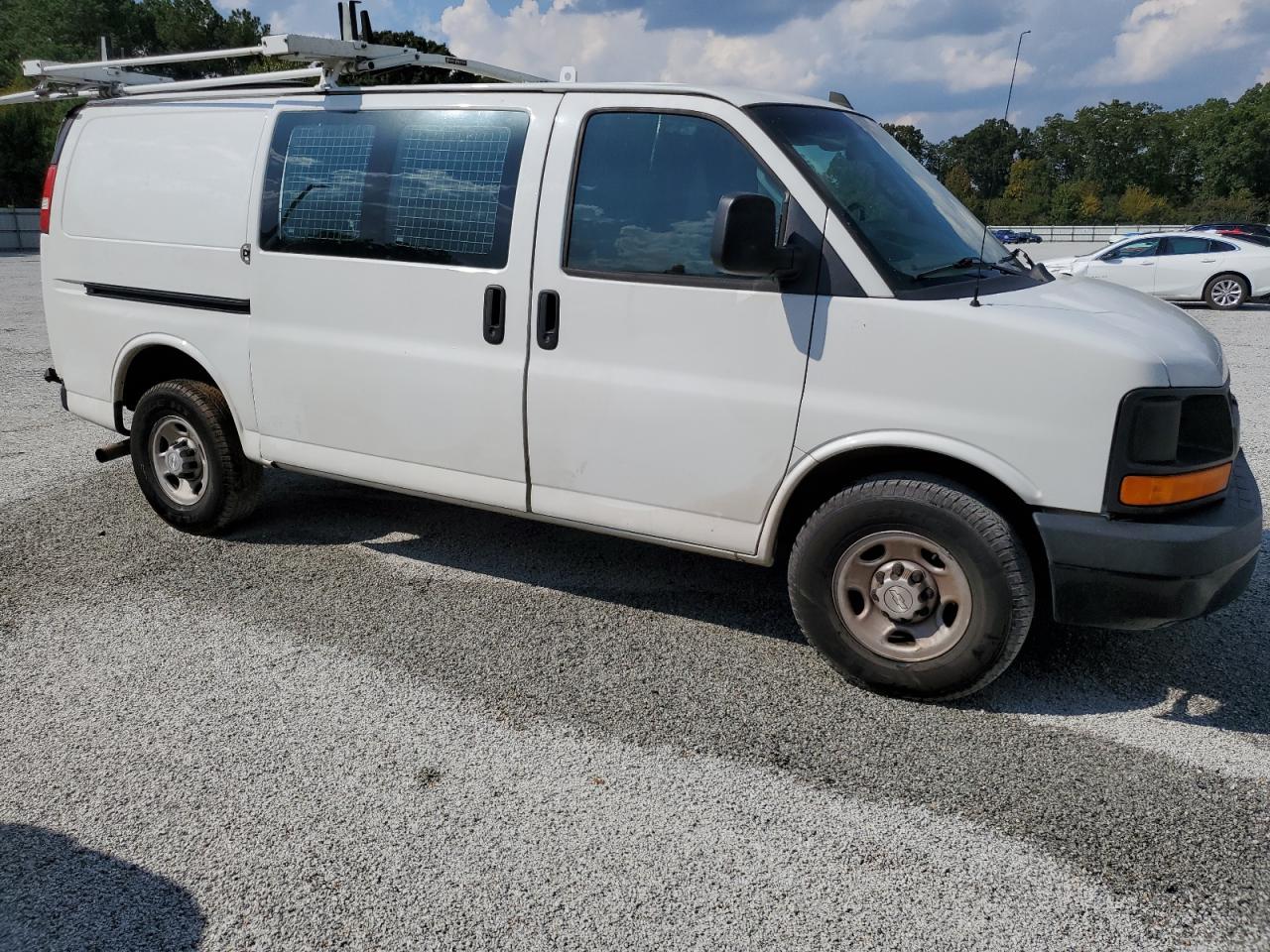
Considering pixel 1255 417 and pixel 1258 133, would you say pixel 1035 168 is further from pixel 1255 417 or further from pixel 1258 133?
pixel 1258 133

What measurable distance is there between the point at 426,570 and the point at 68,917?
2.60 m

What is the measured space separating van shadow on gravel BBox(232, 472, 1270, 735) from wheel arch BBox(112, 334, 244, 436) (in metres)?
0.88

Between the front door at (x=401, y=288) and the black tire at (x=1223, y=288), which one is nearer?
the front door at (x=401, y=288)

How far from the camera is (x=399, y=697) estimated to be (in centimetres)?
392

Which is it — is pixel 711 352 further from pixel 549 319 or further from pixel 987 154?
pixel 987 154

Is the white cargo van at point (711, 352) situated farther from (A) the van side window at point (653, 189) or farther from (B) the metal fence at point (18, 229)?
(B) the metal fence at point (18, 229)

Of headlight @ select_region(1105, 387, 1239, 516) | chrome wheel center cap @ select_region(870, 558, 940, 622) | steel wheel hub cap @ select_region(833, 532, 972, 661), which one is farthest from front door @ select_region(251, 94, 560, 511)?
headlight @ select_region(1105, 387, 1239, 516)

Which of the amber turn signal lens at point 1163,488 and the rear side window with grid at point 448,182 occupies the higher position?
the rear side window with grid at point 448,182

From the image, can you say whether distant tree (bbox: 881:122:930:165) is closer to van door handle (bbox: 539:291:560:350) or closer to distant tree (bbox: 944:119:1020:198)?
distant tree (bbox: 944:119:1020:198)

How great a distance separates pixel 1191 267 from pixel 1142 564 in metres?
17.3

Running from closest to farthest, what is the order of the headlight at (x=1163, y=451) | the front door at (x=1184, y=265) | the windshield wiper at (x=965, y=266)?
1. the headlight at (x=1163, y=451)
2. the windshield wiper at (x=965, y=266)
3. the front door at (x=1184, y=265)

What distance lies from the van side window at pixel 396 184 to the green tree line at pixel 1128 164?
2.00 meters

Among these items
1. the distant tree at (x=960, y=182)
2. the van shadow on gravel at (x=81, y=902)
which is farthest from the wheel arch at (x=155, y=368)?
the distant tree at (x=960, y=182)

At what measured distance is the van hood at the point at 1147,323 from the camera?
3482 mm
